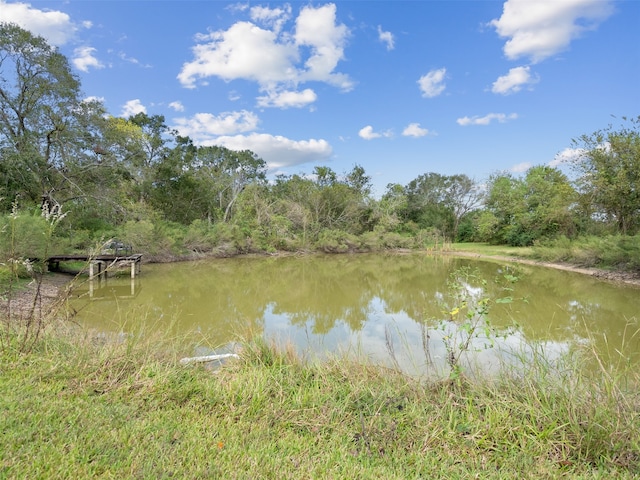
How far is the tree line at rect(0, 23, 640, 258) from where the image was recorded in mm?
13445

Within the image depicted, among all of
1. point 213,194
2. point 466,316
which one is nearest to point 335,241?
point 213,194

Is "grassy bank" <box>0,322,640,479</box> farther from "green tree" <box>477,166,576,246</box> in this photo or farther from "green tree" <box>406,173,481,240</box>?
"green tree" <box>406,173,481,240</box>

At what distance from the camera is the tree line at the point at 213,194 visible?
44.1 ft

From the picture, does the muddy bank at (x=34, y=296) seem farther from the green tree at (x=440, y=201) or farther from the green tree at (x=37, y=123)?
the green tree at (x=440, y=201)

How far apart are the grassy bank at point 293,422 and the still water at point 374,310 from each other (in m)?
0.62

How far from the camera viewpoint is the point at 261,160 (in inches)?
1690

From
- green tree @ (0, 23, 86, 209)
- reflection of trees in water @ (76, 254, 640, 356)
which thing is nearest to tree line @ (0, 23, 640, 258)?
Answer: green tree @ (0, 23, 86, 209)

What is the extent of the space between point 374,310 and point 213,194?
24.6 m

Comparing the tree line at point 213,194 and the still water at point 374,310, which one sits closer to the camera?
the still water at point 374,310

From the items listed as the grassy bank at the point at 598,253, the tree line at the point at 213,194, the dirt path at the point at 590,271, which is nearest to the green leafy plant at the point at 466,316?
the tree line at the point at 213,194

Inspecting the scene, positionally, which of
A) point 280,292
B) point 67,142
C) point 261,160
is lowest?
point 280,292

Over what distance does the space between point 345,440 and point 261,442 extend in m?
0.56

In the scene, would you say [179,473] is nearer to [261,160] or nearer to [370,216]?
[370,216]

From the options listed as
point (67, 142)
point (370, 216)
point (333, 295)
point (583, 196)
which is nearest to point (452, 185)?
point (370, 216)
